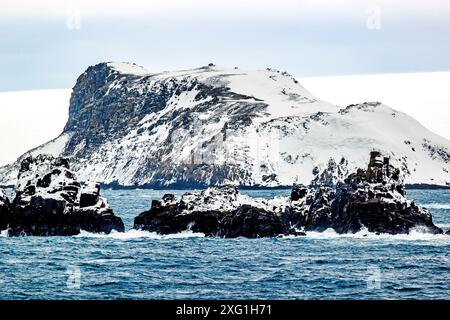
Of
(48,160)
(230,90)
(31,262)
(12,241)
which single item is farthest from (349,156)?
(230,90)

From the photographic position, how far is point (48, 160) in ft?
133

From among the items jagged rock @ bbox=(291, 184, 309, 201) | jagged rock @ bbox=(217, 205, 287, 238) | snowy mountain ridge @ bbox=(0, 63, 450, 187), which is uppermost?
snowy mountain ridge @ bbox=(0, 63, 450, 187)

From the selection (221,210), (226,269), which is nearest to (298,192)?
(221,210)

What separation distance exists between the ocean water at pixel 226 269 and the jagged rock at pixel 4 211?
3550mm

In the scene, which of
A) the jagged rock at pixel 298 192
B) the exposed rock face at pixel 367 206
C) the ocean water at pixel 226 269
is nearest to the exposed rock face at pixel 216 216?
the exposed rock face at pixel 367 206

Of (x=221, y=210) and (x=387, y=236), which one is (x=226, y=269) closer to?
(x=387, y=236)

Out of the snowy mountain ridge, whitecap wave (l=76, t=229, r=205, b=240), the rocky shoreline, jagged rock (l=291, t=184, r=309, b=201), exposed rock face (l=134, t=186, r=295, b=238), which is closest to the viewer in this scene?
the snowy mountain ridge

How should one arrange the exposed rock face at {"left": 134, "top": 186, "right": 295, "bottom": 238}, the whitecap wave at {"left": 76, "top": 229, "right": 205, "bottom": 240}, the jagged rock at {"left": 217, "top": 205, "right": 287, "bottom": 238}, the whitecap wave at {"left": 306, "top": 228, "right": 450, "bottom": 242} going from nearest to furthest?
1. the whitecap wave at {"left": 306, "top": 228, "right": 450, "bottom": 242}
2. the whitecap wave at {"left": 76, "top": 229, "right": 205, "bottom": 240}
3. the jagged rock at {"left": 217, "top": 205, "right": 287, "bottom": 238}
4. the exposed rock face at {"left": 134, "top": 186, "right": 295, "bottom": 238}

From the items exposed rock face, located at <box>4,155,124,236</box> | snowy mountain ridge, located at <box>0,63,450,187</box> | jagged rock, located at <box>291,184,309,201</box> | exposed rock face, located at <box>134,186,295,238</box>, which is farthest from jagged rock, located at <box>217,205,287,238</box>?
exposed rock face, located at <box>4,155,124,236</box>

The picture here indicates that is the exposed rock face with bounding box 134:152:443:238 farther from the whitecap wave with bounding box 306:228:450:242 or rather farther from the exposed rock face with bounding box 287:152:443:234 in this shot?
the whitecap wave with bounding box 306:228:450:242

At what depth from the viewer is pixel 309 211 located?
45.4 m

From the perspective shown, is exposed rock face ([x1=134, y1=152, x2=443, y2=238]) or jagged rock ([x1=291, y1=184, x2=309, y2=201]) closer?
exposed rock face ([x1=134, y1=152, x2=443, y2=238])

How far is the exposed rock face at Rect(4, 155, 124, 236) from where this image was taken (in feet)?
134
